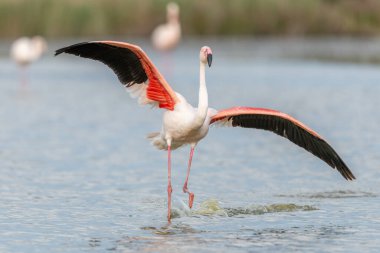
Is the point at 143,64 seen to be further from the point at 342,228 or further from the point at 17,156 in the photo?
the point at 17,156

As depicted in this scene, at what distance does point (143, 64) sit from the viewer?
8.78 meters

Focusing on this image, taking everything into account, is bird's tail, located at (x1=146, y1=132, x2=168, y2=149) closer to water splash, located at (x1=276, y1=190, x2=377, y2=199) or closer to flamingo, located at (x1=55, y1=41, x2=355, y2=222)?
flamingo, located at (x1=55, y1=41, x2=355, y2=222)

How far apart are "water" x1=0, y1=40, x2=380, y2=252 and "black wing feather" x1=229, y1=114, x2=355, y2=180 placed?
457mm

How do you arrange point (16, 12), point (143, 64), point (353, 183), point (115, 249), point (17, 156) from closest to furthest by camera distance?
point (115, 249), point (143, 64), point (353, 183), point (17, 156), point (16, 12)

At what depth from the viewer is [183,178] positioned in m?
10.6

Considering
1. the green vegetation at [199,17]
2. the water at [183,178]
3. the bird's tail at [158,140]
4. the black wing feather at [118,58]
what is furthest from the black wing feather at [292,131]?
the green vegetation at [199,17]

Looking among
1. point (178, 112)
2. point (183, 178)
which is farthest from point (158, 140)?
point (183, 178)

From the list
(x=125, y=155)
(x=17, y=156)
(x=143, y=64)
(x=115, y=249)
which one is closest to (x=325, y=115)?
(x=125, y=155)

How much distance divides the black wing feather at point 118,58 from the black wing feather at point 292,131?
102cm

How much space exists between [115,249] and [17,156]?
15.9 feet

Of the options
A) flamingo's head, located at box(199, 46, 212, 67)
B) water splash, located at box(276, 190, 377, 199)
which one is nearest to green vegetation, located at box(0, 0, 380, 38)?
water splash, located at box(276, 190, 377, 199)

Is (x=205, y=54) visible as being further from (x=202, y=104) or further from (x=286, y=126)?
(x=286, y=126)

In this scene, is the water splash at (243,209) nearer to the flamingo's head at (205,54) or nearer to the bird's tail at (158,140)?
the bird's tail at (158,140)

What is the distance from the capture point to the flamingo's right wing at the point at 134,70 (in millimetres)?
8727
